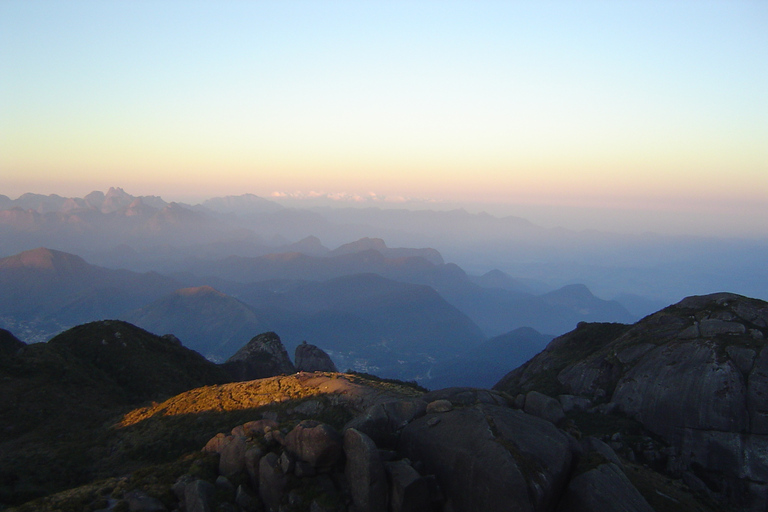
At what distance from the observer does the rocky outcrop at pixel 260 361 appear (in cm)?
8644

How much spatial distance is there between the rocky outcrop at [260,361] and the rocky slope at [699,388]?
60950mm

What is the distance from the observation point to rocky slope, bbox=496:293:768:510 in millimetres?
35500

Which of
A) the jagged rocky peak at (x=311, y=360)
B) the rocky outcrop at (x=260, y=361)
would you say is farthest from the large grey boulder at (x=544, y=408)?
the jagged rocky peak at (x=311, y=360)

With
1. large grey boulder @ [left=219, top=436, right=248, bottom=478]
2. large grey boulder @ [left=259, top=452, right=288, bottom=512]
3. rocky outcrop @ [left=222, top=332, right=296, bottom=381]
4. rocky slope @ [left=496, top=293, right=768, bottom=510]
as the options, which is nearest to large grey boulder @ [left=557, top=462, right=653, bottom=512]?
large grey boulder @ [left=259, top=452, right=288, bottom=512]

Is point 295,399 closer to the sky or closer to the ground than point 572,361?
closer to the sky

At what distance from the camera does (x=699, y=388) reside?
129 ft

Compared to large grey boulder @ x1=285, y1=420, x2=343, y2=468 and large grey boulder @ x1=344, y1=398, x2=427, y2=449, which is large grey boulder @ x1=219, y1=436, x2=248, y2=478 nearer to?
large grey boulder @ x1=285, y1=420, x2=343, y2=468

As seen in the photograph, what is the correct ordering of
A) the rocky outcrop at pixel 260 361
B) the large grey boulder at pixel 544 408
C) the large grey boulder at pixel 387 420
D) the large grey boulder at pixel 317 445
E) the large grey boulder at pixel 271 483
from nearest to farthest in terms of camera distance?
the large grey boulder at pixel 271 483 → the large grey boulder at pixel 317 445 → the large grey boulder at pixel 387 420 → the large grey boulder at pixel 544 408 → the rocky outcrop at pixel 260 361

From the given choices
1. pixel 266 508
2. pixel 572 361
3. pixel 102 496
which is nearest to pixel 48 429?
pixel 102 496

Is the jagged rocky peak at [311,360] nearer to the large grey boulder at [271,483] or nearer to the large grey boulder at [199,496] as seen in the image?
the large grey boulder at [271,483]

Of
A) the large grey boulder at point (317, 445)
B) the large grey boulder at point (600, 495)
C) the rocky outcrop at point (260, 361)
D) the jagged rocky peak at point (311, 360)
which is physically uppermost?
the large grey boulder at point (317, 445)

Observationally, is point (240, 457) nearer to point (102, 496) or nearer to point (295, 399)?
point (102, 496)

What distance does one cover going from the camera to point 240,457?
22562 mm

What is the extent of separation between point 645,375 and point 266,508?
43.7 meters
